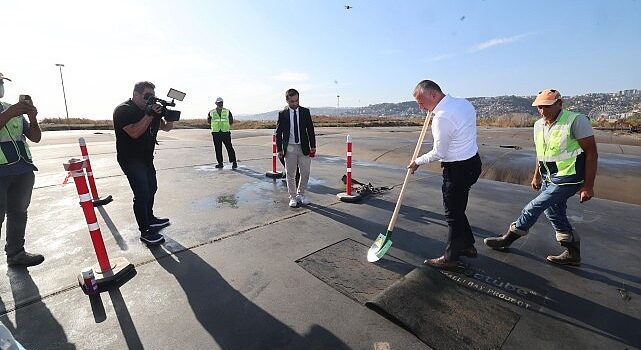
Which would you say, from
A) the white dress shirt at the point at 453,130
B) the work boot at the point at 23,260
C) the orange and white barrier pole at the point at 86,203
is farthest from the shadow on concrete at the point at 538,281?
the work boot at the point at 23,260

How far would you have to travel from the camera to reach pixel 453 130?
2.92 meters

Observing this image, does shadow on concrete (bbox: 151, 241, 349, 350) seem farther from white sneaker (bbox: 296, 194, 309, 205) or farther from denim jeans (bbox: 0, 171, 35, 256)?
white sneaker (bbox: 296, 194, 309, 205)

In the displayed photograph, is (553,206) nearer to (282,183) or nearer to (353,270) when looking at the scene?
(353,270)

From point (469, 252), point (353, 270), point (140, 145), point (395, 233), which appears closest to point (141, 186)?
point (140, 145)

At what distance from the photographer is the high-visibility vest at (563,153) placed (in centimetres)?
302

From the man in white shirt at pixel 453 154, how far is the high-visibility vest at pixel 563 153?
0.80 meters

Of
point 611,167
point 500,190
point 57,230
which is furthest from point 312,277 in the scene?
point 611,167

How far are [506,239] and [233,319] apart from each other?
304cm

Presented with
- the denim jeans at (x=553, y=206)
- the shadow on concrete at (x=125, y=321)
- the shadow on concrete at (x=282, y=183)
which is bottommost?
the shadow on concrete at (x=125, y=321)

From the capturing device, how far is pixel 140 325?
240 cm

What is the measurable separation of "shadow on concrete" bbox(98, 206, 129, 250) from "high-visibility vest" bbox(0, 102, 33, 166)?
130 cm

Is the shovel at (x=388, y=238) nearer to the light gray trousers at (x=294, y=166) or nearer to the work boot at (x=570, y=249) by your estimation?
the work boot at (x=570, y=249)

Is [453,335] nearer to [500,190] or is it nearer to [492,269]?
[492,269]

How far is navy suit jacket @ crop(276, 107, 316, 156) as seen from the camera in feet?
16.9
